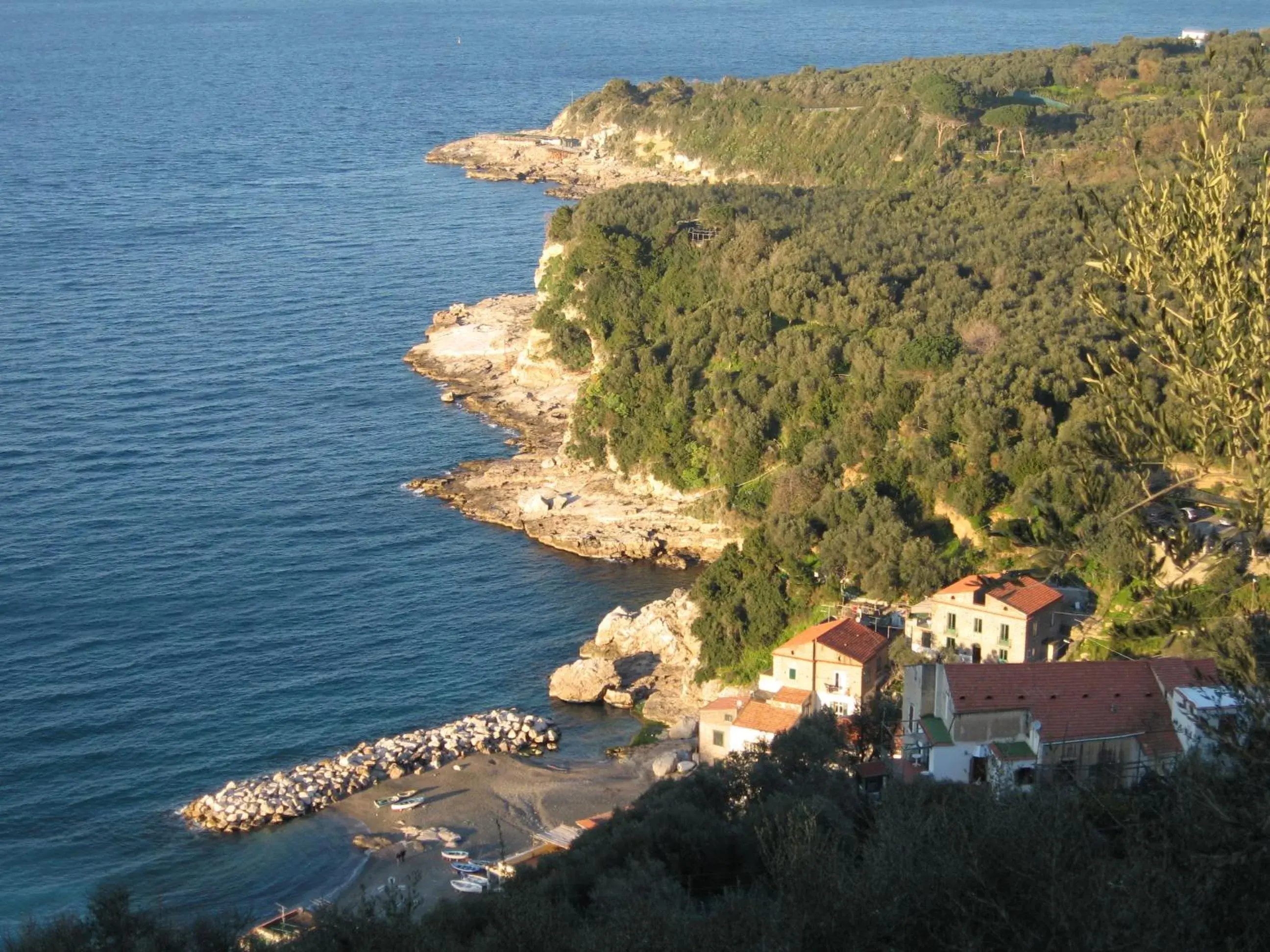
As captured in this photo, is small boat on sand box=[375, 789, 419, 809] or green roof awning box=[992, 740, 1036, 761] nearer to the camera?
green roof awning box=[992, 740, 1036, 761]

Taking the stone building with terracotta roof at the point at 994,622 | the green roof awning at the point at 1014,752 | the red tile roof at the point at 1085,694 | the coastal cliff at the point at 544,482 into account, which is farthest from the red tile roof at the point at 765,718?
the coastal cliff at the point at 544,482

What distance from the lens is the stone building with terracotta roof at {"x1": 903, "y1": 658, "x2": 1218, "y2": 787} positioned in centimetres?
2370

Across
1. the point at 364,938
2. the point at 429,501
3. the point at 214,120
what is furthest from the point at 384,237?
the point at 364,938

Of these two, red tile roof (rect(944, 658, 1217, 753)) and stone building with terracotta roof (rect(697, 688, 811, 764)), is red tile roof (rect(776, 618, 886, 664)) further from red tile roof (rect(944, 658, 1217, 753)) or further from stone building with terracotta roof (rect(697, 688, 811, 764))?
red tile roof (rect(944, 658, 1217, 753))

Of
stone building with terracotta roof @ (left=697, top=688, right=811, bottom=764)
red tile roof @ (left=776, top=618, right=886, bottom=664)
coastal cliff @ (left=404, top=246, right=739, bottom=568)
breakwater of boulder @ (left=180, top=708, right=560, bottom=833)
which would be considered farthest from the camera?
coastal cliff @ (left=404, top=246, right=739, bottom=568)

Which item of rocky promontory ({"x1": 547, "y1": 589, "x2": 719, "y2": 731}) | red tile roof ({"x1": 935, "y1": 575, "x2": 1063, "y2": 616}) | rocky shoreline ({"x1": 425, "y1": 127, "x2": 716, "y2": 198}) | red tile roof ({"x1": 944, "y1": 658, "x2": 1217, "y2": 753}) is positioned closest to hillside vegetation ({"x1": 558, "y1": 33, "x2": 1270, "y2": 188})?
rocky shoreline ({"x1": 425, "y1": 127, "x2": 716, "y2": 198})

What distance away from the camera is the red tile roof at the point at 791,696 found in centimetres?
3174

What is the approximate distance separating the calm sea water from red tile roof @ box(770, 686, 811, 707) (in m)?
5.07

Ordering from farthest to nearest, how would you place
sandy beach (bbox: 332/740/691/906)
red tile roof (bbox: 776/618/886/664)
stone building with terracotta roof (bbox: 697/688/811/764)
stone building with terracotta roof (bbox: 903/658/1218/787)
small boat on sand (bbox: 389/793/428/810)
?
red tile roof (bbox: 776/618/886/664) → small boat on sand (bbox: 389/793/428/810) → stone building with terracotta roof (bbox: 697/688/811/764) → sandy beach (bbox: 332/740/691/906) → stone building with terracotta roof (bbox: 903/658/1218/787)

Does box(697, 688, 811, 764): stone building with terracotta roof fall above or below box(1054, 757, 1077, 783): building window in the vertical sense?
below

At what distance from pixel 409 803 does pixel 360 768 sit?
5.51 ft

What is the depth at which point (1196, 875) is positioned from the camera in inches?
470

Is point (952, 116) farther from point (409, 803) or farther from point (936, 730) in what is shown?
point (936, 730)

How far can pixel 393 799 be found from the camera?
32125 millimetres
